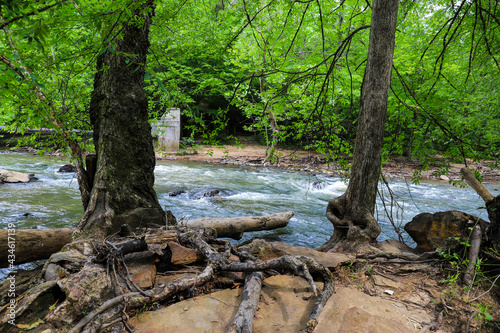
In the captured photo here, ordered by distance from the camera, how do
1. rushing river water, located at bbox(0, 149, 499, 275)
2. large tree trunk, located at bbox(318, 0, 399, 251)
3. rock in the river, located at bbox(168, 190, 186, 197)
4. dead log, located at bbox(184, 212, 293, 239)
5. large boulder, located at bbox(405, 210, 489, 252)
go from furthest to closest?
rock in the river, located at bbox(168, 190, 186, 197)
rushing river water, located at bbox(0, 149, 499, 275)
dead log, located at bbox(184, 212, 293, 239)
large tree trunk, located at bbox(318, 0, 399, 251)
large boulder, located at bbox(405, 210, 489, 252)

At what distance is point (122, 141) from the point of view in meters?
4.31

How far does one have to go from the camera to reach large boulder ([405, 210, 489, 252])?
3.73 m

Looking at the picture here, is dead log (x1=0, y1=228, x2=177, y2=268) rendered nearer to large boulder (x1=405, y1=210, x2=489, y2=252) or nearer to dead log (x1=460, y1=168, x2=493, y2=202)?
large boulder (x1=405, y1=210, x2=489, y2=252)

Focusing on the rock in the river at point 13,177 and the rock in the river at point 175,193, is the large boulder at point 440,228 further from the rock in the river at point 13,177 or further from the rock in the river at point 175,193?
the rock in the river at point 13,177

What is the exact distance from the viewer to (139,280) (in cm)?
286

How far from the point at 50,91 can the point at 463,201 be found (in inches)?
499

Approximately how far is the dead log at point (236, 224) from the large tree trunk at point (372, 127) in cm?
178

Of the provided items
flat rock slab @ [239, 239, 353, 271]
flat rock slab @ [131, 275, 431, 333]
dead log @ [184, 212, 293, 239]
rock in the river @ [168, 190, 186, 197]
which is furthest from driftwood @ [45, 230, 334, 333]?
rock in the river @ [168, 190, 186, 197]

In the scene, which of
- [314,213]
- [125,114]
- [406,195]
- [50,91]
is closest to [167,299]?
[125,114]

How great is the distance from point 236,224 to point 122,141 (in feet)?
8.78

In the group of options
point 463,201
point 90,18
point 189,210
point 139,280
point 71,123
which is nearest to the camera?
point 90,18

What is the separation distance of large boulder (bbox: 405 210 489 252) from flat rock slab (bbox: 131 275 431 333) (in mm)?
1533

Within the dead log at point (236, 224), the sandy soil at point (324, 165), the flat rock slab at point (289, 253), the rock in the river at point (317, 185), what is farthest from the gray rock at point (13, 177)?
the rock in the river at point (317, 185)

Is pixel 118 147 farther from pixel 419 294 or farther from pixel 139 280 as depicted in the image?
pixel 419 294
